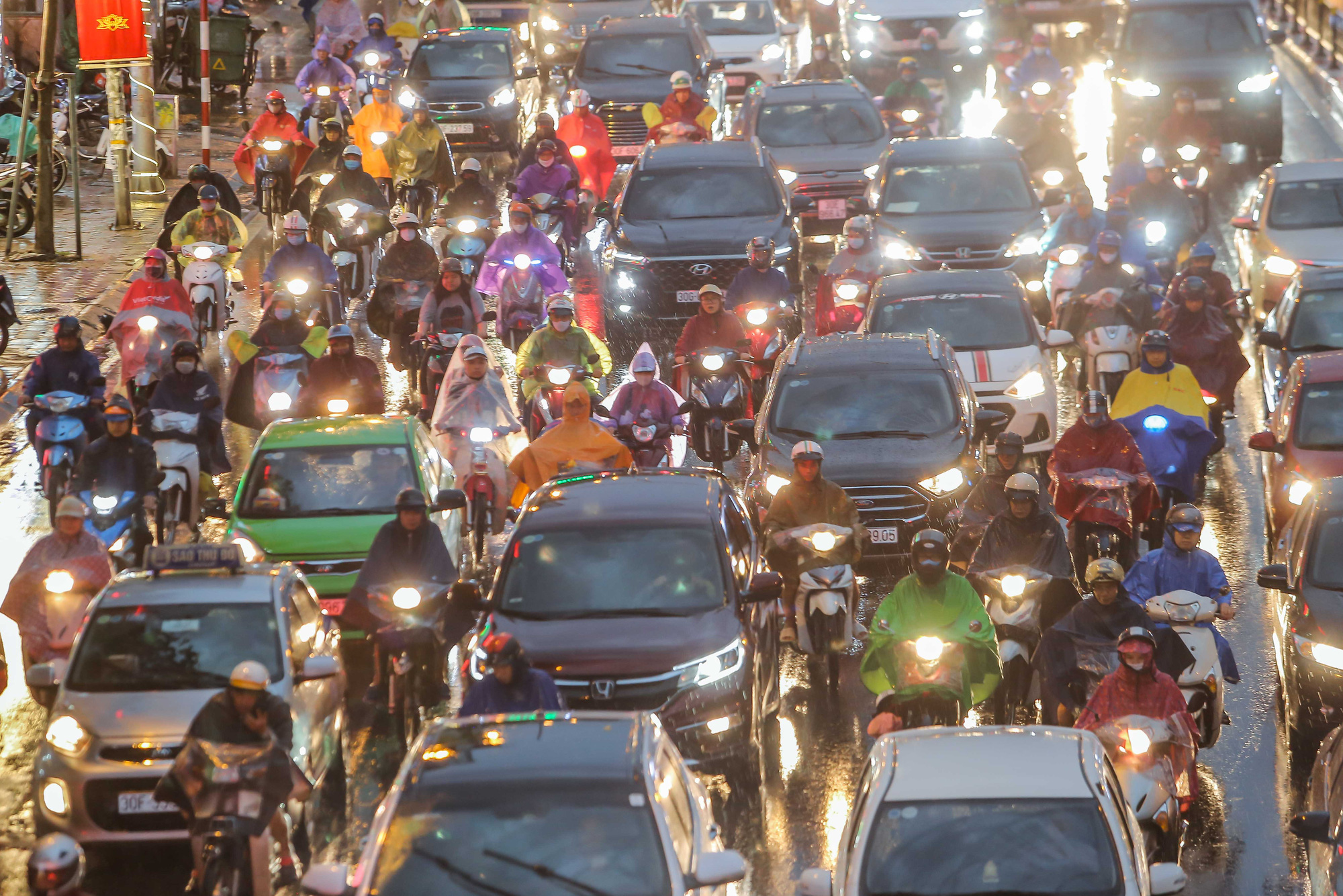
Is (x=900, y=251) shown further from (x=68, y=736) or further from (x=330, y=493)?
(x=68, y=736)

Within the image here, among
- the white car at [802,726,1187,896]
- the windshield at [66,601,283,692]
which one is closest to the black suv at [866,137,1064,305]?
the windshield at [66,601,283,692]

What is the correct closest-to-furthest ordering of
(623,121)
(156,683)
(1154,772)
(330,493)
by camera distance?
(1154,772)
(156,683)
(330,493)
(623,121)

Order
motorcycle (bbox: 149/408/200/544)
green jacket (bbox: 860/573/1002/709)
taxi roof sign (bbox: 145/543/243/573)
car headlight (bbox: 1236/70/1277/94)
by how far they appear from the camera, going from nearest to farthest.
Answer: green jacket (bbox: 860/573/1002/709)
taxi roof sign (bbox: 145/543/243/573)
motorcycle (bbox: 149/408/200/544)
car headlight (bbox: 1236/70/1277/94)

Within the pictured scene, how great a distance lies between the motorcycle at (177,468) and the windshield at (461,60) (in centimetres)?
A: 1739

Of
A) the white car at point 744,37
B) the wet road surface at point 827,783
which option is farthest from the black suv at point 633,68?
the wet road surface at point 827,783

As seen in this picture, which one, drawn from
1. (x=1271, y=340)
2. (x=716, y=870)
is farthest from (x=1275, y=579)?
(x=1271, y=340)

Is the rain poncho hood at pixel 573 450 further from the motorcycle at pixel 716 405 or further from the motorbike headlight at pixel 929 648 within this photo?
the motorbike headlight at pixel 929 648

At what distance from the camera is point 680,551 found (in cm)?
1352

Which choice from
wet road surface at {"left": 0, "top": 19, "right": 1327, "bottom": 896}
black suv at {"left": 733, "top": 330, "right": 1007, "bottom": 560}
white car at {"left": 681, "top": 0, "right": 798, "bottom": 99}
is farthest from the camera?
white car at {"left": 681, "top": 0, "right": 798, "bottom": 99}

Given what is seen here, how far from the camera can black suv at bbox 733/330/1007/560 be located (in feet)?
57.5

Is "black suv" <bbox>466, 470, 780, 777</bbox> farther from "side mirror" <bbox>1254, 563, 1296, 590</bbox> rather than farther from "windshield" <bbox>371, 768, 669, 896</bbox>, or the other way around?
"windshield" <bbox>371, 768, 669, 896</bbox>

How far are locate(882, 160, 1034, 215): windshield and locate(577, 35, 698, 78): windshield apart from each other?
352 inches

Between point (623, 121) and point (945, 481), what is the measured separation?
17.3m

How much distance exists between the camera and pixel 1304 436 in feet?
58.0
